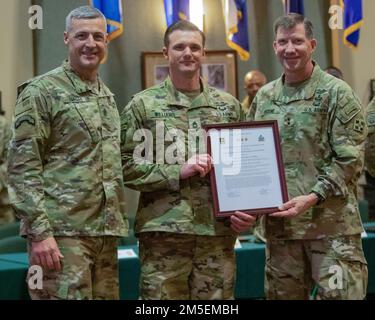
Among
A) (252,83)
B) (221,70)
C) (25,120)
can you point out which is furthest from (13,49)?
(25,120)

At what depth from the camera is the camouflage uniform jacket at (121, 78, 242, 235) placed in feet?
9.59

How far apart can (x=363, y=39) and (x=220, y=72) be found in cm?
173

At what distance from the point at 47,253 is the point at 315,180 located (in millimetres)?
1201

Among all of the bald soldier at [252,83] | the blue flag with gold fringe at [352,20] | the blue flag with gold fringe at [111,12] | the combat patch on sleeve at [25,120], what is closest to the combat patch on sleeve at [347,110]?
the combat patch on sleeve at [25,120]

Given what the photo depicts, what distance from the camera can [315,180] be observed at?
303 centimetres

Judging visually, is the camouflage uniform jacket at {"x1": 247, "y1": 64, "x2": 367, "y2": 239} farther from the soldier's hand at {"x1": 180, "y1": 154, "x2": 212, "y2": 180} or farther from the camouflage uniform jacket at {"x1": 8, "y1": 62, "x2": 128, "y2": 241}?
the camouflage uniform jacket at {"x1": 8, "y1": 62, "x2": 128, "y2": 241}

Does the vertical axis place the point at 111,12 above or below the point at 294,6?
below

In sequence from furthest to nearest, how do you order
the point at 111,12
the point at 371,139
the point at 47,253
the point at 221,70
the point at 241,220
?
1. the point at 221,70
2. the point at 111,12
3. the point at 371,139
4. the point at 241,220
5. the point at 47,253

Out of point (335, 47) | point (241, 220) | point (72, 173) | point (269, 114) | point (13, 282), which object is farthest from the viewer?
point (335, 47)

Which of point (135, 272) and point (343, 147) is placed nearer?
point (343, 147)

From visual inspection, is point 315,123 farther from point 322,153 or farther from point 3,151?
point 3,151

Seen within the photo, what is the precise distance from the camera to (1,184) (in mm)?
5887

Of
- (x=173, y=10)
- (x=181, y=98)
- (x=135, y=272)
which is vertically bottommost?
(x=135, y=272)

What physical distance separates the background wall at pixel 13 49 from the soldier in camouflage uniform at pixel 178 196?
4.04 metres
